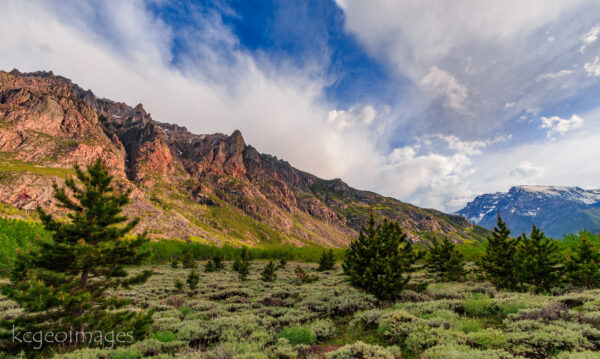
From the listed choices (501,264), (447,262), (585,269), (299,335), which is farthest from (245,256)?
(585,269)

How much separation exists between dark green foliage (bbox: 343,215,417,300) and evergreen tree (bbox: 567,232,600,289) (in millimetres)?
15473

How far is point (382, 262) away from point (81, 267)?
17746 millimetres

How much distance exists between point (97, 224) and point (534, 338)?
691 inches

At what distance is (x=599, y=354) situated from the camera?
5984mm

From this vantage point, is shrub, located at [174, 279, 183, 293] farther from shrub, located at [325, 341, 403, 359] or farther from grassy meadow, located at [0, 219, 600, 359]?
shrub, located at [325, 341, 403, 359]

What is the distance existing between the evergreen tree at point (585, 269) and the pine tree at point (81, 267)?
111 ft

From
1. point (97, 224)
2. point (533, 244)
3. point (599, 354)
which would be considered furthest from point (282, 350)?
point (533, 244)

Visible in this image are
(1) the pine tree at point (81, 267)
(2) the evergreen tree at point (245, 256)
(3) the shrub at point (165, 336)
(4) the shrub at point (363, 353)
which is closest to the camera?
(4) the shrub at point (363, 353)

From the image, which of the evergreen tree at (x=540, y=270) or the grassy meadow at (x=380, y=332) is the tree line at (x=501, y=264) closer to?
the evergreen tree at (x=540, y=270)

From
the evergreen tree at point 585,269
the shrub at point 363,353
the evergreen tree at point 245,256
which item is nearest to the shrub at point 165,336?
the shrub at point 363,353

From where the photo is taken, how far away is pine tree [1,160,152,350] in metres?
8.47

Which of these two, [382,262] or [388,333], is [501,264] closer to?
[382,262]

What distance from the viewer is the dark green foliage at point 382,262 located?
17.4 meters

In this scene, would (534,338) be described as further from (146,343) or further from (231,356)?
(146,343)
